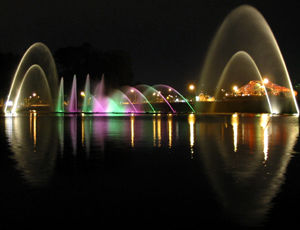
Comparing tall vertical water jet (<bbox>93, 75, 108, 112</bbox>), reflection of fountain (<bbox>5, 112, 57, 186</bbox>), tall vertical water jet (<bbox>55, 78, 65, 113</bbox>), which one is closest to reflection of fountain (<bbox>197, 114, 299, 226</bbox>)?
reflection of fountain (<bbox>5, 112, 57, 186</bbox>)

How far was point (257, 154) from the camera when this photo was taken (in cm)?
1229

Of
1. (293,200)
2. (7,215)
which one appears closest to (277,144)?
(293,200)

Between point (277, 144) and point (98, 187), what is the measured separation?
8933 mm

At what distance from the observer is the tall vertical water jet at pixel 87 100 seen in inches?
2645

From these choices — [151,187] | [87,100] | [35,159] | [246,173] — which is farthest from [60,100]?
[151,187]

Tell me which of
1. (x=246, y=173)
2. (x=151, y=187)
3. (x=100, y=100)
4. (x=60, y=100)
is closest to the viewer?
(x=151, y=187)

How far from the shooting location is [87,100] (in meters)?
69.3

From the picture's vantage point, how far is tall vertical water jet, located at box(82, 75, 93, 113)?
6719cm

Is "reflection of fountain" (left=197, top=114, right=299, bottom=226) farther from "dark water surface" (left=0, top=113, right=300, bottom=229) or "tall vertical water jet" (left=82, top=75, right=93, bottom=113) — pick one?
"tall vertical water jet" (left=82, top=75, right=93, bottom=113)

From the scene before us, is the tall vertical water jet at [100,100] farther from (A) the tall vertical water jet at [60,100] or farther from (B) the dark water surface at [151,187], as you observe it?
(B) the dark water surface at [151,187]

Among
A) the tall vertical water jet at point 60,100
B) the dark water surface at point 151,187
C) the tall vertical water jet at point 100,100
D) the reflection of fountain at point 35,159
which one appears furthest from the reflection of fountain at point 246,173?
the tall vertical water jet at point 60,100

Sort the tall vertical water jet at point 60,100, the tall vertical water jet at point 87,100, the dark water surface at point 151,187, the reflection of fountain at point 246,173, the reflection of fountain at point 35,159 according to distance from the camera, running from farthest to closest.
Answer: the tall vertical water jet at point 60,100, the tall vertical water jet at point 87,100, the reflection of fountain at point 35,159, the reflection of fountain at point 246,173, the dark water surface at point 151,187

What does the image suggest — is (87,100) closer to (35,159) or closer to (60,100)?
(60,100)

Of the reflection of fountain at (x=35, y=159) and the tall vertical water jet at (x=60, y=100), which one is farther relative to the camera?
the tall vertical water jet at (x=60, y=100)
